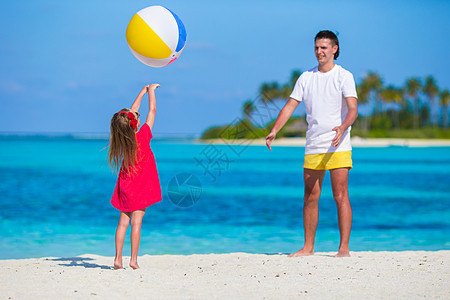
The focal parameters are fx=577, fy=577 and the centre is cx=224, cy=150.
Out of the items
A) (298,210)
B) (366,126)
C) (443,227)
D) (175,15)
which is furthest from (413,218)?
(366,126)

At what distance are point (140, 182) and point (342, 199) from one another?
2.16 metres

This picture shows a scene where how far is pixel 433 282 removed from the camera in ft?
16.3

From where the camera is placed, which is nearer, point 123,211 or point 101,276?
point 101,276

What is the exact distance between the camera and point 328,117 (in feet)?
19.7

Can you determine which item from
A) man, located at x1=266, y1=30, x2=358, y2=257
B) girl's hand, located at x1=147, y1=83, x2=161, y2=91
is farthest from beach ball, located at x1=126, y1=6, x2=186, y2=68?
man, located at x1=266, y1=30, x2=358, y2=257

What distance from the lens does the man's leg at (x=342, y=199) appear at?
6.05m

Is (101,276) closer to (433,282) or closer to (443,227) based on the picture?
(433,282)

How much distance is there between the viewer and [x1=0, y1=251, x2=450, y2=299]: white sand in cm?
457

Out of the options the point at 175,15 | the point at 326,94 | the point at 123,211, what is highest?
the point at 175,15

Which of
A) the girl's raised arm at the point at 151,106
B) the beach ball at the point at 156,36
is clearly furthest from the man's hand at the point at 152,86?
the beach ball at the point at 156,36

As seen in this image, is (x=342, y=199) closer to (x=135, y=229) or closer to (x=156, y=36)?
(x=135, y=229)

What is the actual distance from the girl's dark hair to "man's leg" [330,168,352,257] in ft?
6.92

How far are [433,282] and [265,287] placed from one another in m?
1.46

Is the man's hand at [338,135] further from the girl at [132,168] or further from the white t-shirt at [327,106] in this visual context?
the girl at [132,168]
